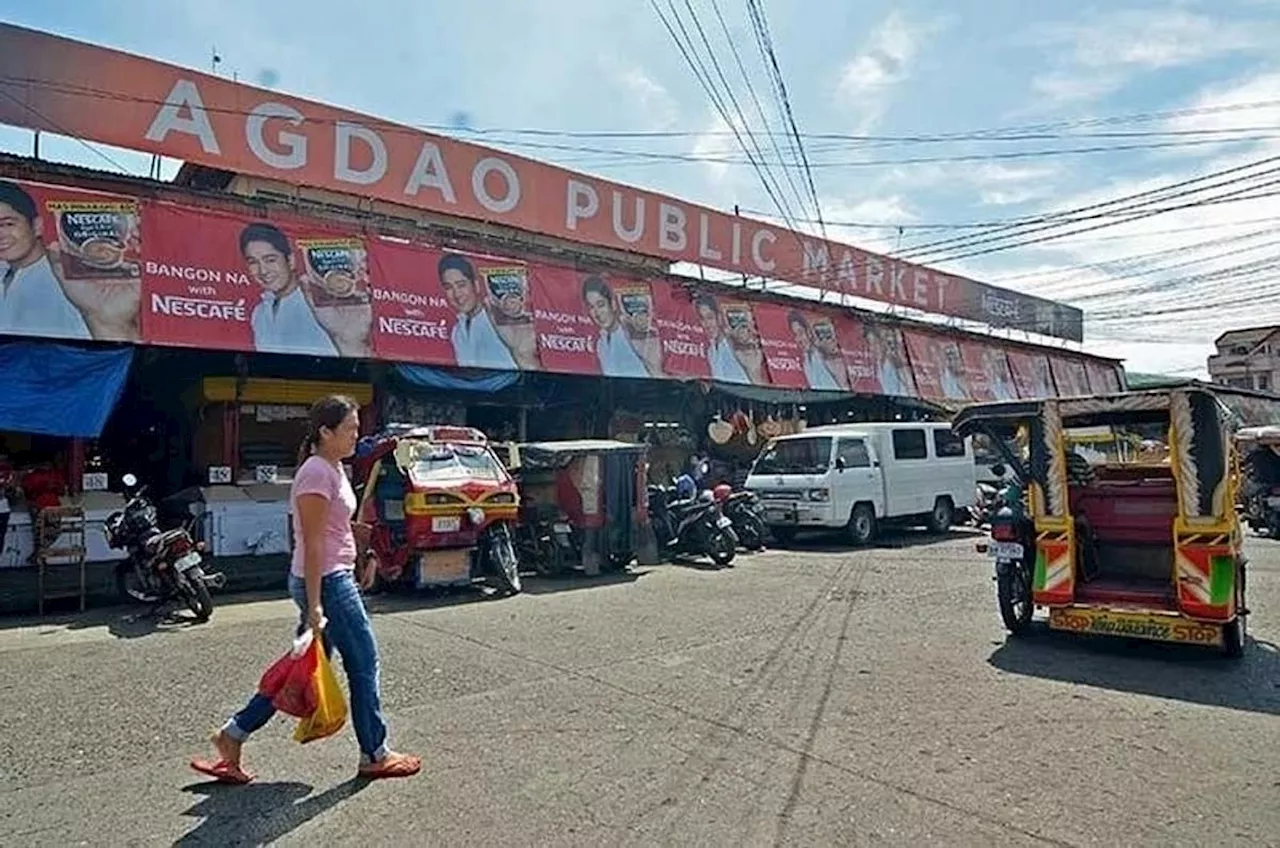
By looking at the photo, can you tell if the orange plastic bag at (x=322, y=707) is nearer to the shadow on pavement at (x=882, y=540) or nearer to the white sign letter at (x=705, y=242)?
the shadow on pavement at (x=882, y=540)

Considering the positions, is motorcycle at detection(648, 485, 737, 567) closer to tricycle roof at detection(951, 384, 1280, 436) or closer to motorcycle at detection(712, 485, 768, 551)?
motorcycle at detection(712, 485, 768, 551)

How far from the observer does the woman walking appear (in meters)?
4.30

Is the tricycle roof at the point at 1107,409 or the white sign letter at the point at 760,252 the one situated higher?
the white sign letter at the point at 760,252

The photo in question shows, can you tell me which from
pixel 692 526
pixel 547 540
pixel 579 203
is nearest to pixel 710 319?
pixel 579 203

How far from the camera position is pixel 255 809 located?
4109 millimetres

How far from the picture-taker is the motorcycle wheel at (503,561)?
10.8 metres

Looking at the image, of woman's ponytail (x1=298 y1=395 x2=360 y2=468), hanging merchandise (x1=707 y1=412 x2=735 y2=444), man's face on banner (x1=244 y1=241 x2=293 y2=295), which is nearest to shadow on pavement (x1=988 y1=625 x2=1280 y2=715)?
woman's ponytail (x1=298 y1=395 x2=360 y2=468)

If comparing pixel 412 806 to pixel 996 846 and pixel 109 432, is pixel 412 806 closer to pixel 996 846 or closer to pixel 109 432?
pixel 996 846

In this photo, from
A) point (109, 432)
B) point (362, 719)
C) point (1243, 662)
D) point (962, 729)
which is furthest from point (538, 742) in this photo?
point (109, 432)

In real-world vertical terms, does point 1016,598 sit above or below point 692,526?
below

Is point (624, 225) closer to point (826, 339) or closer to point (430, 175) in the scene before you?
point (430, 175)

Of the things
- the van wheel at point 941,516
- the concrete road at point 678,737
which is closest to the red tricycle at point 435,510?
the concrete road at point 678,737

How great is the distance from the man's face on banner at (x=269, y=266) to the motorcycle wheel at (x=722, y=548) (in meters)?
6.68

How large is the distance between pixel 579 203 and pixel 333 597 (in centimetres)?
1568
